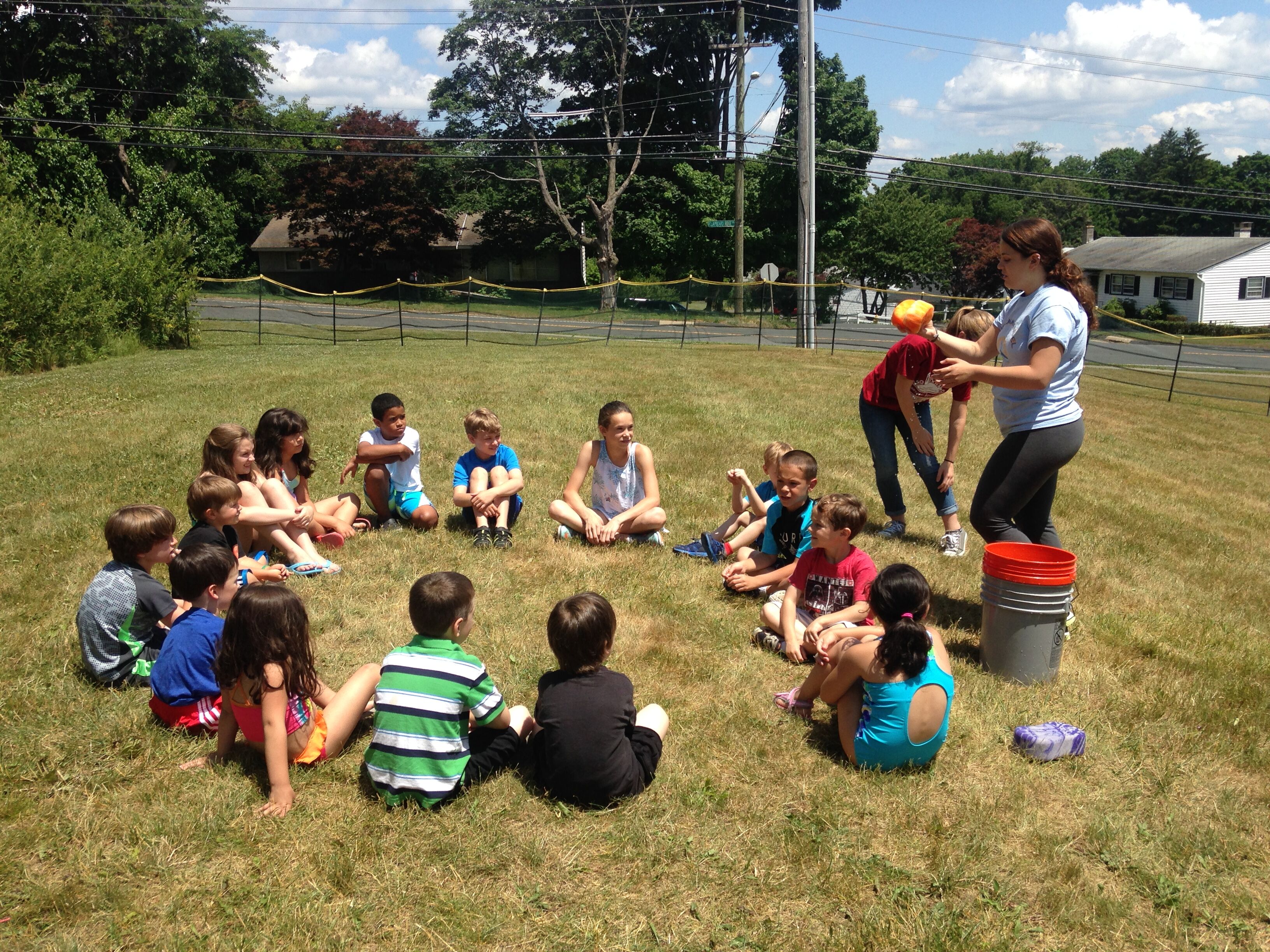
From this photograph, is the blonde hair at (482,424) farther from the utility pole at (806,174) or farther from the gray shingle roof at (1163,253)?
the gray shingle roof at (1163,253)

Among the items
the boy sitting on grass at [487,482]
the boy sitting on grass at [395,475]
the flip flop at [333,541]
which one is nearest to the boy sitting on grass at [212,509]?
the flip flop at [333,541]

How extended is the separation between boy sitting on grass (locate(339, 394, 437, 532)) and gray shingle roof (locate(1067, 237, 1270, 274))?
167 feet

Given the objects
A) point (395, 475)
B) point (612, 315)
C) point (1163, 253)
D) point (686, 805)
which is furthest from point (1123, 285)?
point (686, 805)

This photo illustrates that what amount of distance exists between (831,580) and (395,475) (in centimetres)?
357

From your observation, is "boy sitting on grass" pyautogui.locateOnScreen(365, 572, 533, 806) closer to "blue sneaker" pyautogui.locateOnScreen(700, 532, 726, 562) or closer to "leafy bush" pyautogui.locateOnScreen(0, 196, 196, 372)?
"blue sneaker" pyautogui.locateOnScreen(700, 532, 726, 562)

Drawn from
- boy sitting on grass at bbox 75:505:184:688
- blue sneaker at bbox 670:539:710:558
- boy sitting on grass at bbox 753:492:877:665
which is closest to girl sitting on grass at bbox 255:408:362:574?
boy sitting on grass at bbox 75:505:184:688

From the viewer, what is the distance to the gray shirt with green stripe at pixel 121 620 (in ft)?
13.3

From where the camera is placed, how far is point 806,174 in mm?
23234

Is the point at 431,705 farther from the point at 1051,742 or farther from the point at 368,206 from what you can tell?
the point at 368,206

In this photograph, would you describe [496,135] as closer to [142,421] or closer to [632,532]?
[142,421]

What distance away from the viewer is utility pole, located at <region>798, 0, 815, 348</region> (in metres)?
22.4

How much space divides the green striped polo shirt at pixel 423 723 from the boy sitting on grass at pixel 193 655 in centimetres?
85

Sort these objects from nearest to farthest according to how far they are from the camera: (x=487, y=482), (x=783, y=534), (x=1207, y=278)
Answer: (x=783, y=534) → (x=487, y=482) → (x=1207, y=278)

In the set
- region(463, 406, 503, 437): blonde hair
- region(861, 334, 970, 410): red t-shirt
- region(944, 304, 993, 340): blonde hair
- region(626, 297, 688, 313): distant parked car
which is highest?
region(626, 297, 688, 313): distant parked car
